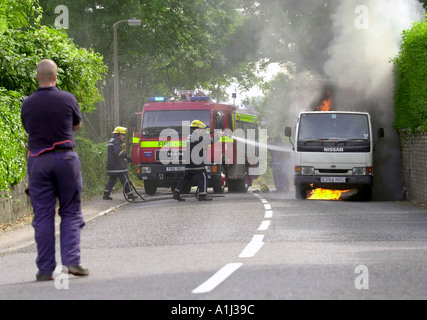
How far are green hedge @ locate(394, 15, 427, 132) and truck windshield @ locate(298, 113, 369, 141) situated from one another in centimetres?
126

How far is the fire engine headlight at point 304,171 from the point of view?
870 inches

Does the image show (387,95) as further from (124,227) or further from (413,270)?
(413,270)

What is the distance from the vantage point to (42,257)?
8.01m

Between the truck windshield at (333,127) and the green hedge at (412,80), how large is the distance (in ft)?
4.12

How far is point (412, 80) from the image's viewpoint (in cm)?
2155

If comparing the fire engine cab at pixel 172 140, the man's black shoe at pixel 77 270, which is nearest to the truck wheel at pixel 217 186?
the fire engine cab at pixel 172 140

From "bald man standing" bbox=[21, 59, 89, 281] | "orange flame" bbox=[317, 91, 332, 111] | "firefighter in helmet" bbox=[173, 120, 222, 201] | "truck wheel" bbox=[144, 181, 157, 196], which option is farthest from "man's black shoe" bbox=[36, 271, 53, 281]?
"truck wheel" bbox=[144, 181, 157, 196]

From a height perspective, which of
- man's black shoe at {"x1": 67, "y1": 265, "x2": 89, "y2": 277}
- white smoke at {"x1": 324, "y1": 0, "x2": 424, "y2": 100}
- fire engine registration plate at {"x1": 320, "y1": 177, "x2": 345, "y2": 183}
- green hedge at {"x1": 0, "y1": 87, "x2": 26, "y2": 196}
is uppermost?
white smoke at {"x1": 324, "y1": 0, "x2": 424, "y2": 100}

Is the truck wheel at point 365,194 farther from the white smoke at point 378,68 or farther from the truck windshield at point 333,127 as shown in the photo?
the white smoke at point 378,68

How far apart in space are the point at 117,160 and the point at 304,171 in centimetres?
475

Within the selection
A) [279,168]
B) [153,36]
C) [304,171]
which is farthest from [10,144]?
[153,36]

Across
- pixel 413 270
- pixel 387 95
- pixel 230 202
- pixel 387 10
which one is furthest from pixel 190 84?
pixel 413 270

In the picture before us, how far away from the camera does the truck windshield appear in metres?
22.2

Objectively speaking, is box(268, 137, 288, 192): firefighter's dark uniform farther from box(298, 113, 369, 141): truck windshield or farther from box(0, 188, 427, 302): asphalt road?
box(0, 188, 427, 302): asphalt road
